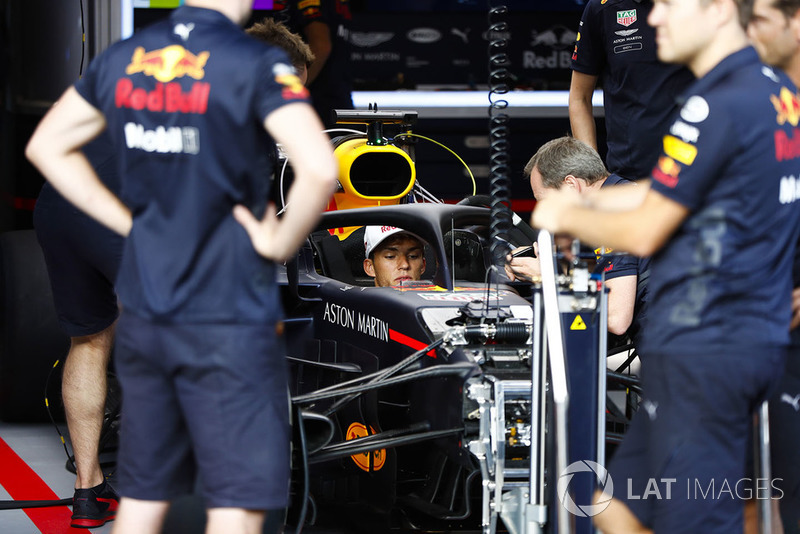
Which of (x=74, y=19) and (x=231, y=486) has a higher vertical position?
(x=74, y=19)

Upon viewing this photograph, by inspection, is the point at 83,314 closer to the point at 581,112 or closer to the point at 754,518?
the point at 581,112

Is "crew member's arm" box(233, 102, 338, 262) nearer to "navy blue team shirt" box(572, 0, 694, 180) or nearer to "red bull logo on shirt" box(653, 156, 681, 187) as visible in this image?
"red bull logo on shirt" box(653, 156, 681, 187)

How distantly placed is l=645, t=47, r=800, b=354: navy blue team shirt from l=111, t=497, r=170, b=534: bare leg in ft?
3.51

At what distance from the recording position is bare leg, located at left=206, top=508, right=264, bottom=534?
2291 mm

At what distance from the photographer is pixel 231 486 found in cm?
228

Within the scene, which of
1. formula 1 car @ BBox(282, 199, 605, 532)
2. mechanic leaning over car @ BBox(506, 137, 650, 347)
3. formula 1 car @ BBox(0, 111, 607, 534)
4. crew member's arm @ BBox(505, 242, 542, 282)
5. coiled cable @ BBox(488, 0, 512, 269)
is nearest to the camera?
formula 1 car @ BBox(0, 111, 607, 534)

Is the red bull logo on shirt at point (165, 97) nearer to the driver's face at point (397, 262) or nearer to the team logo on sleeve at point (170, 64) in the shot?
the team logo on sleeve at point (170, 64)

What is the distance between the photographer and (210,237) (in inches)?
89.5

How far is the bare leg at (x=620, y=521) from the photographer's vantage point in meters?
Result: 2.33

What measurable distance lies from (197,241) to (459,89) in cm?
785

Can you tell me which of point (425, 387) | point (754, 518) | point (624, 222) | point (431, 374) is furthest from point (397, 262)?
point (624, 222)

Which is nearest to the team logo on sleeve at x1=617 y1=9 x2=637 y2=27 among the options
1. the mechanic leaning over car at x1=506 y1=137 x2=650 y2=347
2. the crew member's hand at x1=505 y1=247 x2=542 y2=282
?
the mechanic leaning over car at x1=506 y1=137 x2=650 y2=347

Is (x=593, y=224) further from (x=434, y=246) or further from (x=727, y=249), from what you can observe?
(x=434, y=246)

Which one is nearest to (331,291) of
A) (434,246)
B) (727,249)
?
(434,246)
